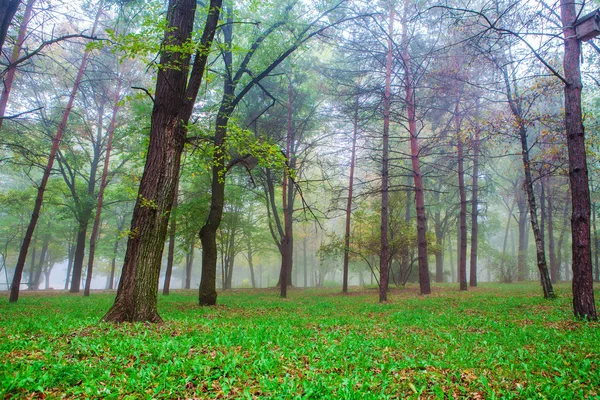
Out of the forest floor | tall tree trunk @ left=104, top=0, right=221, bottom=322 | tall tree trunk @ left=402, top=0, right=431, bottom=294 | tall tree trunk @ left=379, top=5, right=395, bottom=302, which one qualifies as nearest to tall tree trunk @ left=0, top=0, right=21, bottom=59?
tall tree trunk @ left=104, top=0, right=221, bottom=322

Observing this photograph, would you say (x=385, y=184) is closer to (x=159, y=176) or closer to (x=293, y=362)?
(x=159, y=176)

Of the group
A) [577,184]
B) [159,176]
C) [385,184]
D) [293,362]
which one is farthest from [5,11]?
[577,184]

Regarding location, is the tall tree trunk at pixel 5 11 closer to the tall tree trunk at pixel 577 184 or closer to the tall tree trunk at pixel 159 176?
the tall tree trunk at pixel 159 176

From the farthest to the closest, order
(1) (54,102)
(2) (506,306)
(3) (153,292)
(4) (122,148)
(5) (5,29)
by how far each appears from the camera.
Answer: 1. (4) (122,148)
2. (1) (54,102)
3. (2) (506,306)
4. (5) (5,29)
5. (3) (153,292)

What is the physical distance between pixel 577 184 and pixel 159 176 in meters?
8.50

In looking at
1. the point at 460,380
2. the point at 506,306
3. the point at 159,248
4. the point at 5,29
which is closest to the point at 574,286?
the point at 506,306

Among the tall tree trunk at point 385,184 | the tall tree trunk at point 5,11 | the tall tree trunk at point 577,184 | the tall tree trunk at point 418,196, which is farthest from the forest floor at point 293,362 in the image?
the tall tree trunk at point 418,196

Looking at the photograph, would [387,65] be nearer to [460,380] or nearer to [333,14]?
[333,14]

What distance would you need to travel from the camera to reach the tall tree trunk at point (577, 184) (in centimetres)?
673

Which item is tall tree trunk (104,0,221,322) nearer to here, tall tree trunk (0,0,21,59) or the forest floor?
the forest floor

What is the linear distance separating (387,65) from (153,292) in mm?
11644

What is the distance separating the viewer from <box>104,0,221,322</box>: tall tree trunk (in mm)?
6109

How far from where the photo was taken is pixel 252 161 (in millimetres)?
16656

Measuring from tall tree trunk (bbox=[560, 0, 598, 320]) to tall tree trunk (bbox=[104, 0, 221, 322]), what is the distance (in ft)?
25.4
